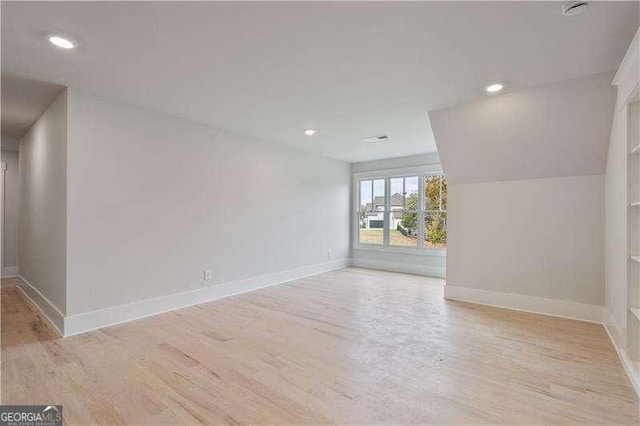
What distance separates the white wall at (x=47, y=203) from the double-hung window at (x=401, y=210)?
211 inches

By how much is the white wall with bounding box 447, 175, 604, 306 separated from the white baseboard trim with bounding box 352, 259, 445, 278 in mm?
1473

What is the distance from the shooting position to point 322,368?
2.38m

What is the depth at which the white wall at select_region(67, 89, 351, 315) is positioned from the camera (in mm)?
3158

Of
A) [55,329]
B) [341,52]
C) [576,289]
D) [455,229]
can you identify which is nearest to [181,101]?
[341,52]

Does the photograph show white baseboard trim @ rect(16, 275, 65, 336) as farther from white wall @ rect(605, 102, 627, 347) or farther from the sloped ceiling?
white wall @ rect(605, 102, 627, 347)

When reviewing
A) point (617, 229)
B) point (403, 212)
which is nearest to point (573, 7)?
point (617, 229)

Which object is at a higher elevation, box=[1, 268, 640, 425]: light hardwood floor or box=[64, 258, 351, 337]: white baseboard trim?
box=[64, 258, 351, 337]: white baseboard trim

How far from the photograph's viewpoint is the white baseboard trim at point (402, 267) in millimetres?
5906

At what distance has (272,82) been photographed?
2947 mm

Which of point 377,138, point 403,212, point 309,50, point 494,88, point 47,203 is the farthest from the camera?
point 403,212

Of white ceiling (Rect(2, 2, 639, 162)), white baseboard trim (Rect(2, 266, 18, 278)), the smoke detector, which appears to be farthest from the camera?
white baseboard trim (Rect(2, 266, 18, 278))

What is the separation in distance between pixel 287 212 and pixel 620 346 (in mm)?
4463

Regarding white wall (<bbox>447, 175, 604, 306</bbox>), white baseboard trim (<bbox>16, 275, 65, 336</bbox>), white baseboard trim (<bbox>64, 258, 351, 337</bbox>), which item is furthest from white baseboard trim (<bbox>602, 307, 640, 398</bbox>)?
white baseboard trim (<bbox>16, 275, 65, 336</bbox>)

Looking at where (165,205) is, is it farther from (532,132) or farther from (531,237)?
(531,237)
